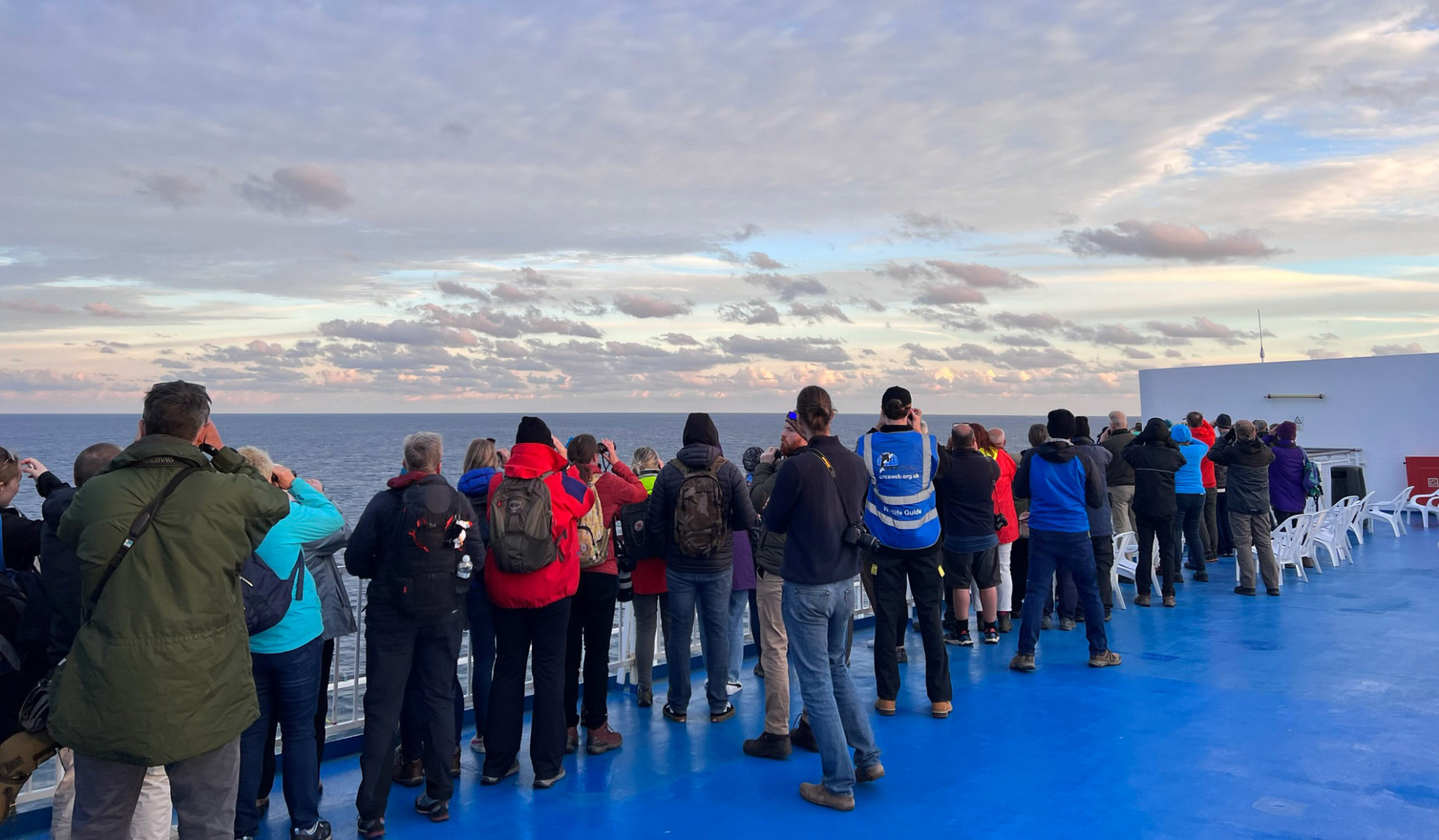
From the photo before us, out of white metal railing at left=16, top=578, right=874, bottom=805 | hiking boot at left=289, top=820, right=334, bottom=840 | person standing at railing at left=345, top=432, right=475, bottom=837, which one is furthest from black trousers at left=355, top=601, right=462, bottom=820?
white metal railing at left=16, top=578, right=874, bottom=805

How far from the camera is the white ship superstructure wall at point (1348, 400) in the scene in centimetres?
1538

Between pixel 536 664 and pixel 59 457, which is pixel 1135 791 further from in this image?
pixel 59 457

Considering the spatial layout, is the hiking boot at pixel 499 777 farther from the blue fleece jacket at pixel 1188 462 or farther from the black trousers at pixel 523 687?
the blue fleece jacket at pixel 1188 462

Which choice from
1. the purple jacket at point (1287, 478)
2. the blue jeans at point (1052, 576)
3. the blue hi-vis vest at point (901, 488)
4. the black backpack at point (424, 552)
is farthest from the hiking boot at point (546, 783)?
the purple jacket at point (1287, 478)

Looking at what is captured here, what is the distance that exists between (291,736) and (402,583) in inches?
28.9

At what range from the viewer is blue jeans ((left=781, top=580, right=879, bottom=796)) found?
160 inches

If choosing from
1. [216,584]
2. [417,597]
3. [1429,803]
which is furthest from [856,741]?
[216,584]

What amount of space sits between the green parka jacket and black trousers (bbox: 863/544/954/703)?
11.2 feet

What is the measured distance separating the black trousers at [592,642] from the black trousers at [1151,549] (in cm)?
541

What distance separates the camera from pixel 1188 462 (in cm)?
873

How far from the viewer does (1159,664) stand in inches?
246

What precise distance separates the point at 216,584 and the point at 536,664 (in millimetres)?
1918

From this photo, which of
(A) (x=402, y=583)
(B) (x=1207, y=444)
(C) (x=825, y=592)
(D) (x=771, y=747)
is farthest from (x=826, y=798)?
(B) (x=1207, y=444)

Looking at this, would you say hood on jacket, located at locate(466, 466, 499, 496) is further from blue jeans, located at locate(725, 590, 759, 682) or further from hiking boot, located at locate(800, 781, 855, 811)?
hiking boot, located at locate(800, 781, 855, 811)
